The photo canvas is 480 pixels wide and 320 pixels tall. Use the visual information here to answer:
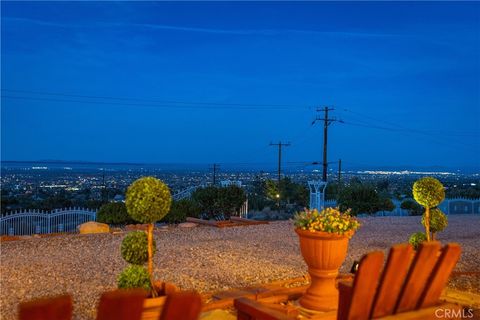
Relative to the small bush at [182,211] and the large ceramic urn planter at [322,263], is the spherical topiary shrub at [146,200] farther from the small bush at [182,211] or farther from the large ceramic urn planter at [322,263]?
the small bush at [182,211]

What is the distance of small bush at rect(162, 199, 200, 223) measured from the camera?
14419 mm

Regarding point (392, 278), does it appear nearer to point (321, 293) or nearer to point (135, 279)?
point (321, 293)

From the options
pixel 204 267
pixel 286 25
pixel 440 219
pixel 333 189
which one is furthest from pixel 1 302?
pixel 286 25

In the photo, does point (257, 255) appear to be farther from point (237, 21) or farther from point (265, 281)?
point (237, 21)

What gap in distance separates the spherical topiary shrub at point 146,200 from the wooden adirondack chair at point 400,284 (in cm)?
192

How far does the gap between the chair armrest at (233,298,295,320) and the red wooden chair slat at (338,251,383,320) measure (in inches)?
19.6

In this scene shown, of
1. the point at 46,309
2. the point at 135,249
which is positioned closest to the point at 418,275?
the point at 46,309

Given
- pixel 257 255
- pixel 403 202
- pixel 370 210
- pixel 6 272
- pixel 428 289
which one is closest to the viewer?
pixel 428 289

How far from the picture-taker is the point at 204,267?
8.23 meters

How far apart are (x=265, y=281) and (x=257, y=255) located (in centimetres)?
215

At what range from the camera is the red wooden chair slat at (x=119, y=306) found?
1.84m

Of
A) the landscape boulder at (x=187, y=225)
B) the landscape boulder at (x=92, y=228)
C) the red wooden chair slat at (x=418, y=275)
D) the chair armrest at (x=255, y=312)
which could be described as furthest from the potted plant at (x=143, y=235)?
the landscape boulder at (x=187, y=225)

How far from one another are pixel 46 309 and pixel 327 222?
13.7 ft

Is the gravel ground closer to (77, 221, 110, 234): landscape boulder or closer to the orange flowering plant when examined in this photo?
(77, 221, 110, 234): landscape boulder
